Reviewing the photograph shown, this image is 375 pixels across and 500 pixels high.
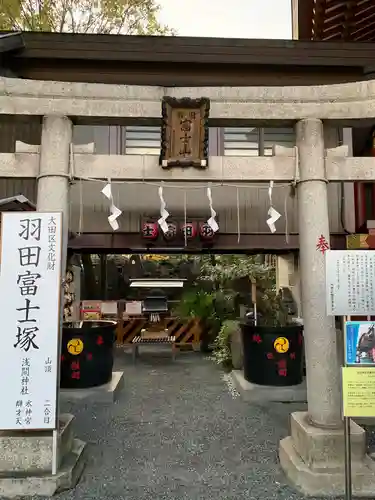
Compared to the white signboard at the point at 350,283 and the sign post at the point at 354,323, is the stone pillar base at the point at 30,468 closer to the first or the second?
the sign post at the point at 354,323

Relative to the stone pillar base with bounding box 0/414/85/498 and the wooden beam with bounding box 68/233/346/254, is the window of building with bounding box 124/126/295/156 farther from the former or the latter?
the stone pillar base with bounding box 0/414/85/498

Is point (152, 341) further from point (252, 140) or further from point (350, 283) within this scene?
point (350, 283)

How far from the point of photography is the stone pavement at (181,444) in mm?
4113

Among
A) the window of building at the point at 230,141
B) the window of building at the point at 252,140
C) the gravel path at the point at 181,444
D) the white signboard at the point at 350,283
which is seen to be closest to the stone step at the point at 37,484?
the gravel path at the point at 181,444

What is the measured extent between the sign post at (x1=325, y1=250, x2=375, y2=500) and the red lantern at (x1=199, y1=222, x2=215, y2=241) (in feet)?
19.6

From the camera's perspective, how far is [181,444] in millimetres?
5297

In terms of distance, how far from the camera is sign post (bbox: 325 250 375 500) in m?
3.47

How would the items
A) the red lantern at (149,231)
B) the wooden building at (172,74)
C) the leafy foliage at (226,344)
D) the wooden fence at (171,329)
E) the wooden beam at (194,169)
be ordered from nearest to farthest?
1. the wooden beam at (194,169)
2. the wooden building at (172,74)
3. the leafy foliage at (226,344)
4. the red lantern at (149,231)
5. the wooden fence at (171,329)

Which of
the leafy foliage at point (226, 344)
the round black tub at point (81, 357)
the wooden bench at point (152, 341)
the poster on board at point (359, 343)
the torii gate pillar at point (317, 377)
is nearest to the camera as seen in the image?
the poster on board at point (359, 343)

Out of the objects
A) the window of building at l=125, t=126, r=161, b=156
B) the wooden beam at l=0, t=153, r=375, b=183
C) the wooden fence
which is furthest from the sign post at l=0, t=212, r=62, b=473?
the wooden fence

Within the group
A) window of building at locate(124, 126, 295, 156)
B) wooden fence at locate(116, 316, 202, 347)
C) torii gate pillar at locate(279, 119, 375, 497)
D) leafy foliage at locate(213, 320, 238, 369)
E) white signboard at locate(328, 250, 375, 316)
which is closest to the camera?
white signboard at locate(328, 250, 375, 316)

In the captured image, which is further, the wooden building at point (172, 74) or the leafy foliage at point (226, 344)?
the leafy foliage at point (226, 344)

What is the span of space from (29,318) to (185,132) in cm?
282

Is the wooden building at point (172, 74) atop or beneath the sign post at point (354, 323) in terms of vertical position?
atop
